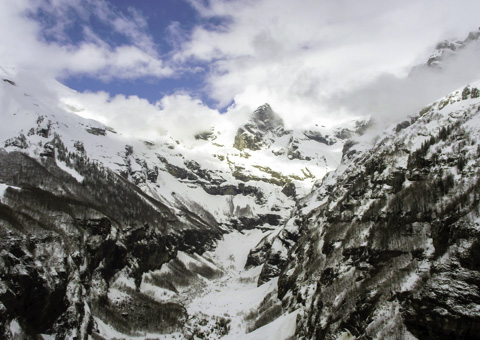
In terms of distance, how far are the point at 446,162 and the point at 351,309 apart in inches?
1709

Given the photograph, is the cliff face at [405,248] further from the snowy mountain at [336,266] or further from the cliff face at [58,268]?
the cliff face at [58,268]

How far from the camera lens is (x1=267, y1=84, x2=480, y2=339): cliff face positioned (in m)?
60.5

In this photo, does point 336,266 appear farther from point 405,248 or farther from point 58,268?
point 58,268

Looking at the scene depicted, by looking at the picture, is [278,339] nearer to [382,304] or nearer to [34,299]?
[382,304]

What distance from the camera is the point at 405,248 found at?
8206cm

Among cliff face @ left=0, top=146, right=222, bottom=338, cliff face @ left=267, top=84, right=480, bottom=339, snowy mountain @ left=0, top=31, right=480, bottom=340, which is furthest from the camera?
cliff face @ left=0, top=146, right=222, bottom=338

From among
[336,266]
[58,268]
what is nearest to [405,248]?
[336,266]

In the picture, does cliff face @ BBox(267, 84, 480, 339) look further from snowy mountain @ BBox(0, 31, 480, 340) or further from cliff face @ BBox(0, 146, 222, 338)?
cliff face @ BBox(0, 146, 222, 338)

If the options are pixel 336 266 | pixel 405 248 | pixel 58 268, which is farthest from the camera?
pixel 58 268

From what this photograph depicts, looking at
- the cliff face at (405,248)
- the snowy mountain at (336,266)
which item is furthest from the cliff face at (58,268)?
the cliff face at (405,248)

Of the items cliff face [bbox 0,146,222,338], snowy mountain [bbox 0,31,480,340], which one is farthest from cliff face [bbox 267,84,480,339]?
cliff face [bbox 0,146,222,338]

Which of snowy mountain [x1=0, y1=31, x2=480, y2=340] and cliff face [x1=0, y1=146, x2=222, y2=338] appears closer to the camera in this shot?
snowy mountain [x1=0, y1=31, x2=480, y2=340]

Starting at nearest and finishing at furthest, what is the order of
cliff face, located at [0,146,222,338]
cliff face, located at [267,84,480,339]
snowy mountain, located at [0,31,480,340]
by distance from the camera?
cliff face, located at [267,84,480,339] < snowy mountain, located at [0,31,480,340] < cliff face, located at [0,146,222,338]

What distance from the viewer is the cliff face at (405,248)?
199ft
